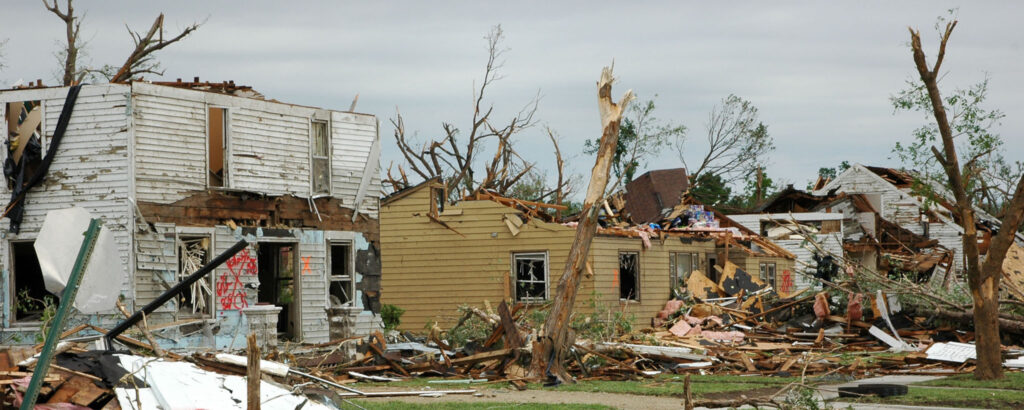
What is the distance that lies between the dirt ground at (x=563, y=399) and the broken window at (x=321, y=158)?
722 cm

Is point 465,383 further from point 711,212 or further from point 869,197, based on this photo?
point 869,197

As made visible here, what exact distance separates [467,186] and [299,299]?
24.3 metres

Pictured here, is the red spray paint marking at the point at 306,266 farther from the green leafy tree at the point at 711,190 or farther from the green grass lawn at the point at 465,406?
the green leafy tree at the point at 711,190

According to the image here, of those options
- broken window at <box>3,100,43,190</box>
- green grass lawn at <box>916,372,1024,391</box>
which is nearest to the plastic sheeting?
green grass lawn at <box>916,372,1024,391</box>

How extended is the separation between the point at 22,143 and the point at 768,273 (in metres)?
22.4

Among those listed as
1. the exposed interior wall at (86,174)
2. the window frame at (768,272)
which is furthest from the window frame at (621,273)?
the exposed interior wall at (86,174)

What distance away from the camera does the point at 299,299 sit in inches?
812

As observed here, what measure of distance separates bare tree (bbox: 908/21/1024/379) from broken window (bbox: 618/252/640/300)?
1237cm

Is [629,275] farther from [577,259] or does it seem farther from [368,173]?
[577,259]

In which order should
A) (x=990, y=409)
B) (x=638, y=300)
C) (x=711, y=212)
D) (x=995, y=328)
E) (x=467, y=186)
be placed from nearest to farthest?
1. (x=990, y=409)
2. (x=995, y=328)
3. (x=638, y=300)
4. (x=711, y=212)
5. (x=467, y=186)

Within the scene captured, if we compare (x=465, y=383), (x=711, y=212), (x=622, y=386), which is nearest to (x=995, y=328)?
(x=622, y=386)

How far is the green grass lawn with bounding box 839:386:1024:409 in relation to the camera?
1273 cm

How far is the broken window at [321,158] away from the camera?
69.7 ft

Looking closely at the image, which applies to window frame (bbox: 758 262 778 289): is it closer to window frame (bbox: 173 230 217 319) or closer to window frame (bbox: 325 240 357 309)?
window frame (bbox: 325 240 357 309)
